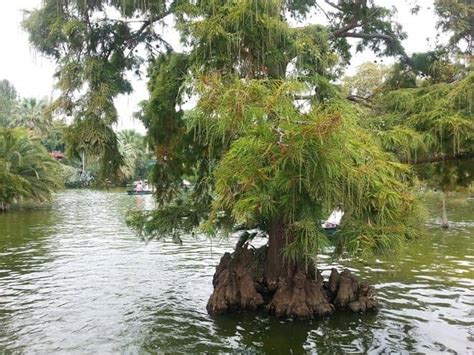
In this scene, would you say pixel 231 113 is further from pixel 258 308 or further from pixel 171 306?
pixel 171 306

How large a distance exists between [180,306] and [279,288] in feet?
6.78

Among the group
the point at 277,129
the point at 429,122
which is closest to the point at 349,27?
the point at 429,122

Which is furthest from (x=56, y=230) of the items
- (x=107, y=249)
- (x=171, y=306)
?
(x=171, y=306)

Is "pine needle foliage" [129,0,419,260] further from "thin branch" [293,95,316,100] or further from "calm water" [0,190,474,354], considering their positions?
"calm water" [0,190,474,354]

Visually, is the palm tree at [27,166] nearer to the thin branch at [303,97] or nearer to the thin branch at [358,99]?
the thin branch at [358,99]

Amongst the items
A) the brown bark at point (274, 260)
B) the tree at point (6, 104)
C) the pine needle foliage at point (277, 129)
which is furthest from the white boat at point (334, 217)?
A: the tree at point (6, 104)

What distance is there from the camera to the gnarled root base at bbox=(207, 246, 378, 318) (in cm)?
891

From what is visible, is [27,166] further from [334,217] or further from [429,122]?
[429,122]

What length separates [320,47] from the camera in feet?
27.5

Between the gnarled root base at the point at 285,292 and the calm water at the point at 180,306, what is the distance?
23 centimetres

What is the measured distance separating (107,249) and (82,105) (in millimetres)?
9670

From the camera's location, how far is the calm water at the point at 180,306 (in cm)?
786

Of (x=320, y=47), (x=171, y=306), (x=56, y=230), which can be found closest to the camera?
(x=320, y=47)

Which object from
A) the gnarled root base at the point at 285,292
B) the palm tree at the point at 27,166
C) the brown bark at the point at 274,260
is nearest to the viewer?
the gnarled root base at the point at 285,292
